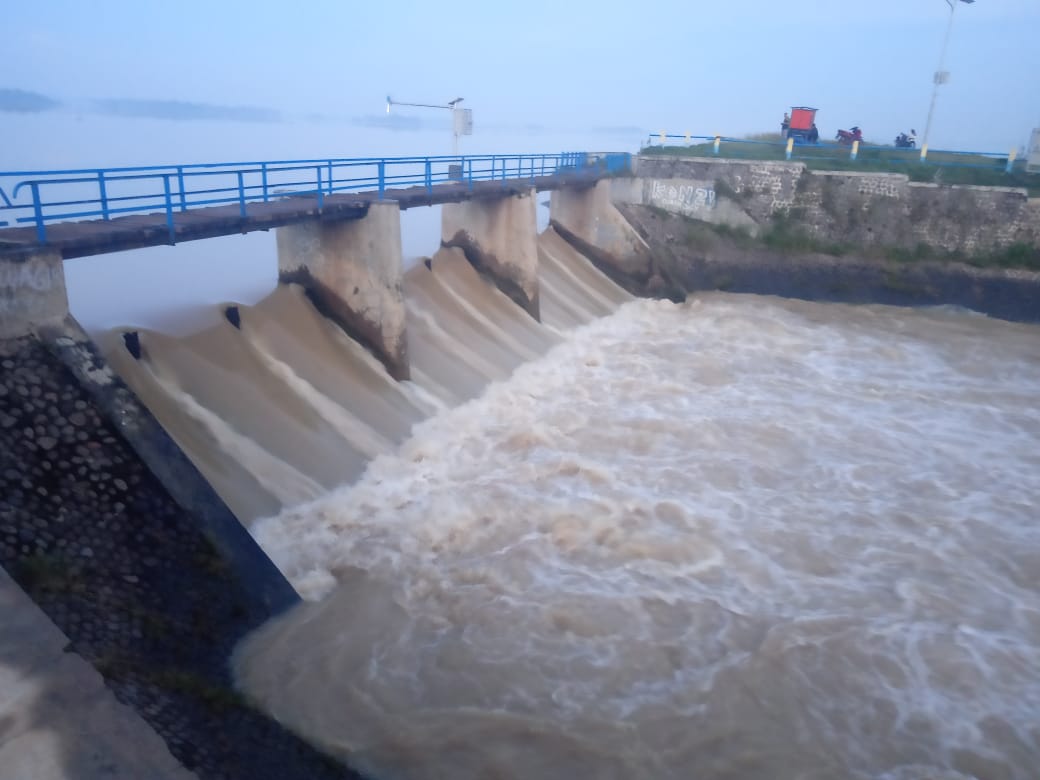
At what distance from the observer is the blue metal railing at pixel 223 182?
906 centimetres

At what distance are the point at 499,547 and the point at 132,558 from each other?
4.04 metres

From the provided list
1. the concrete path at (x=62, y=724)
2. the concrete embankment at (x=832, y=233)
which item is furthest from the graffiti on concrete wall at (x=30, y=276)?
the concrete embankment at (x=832, y=233)

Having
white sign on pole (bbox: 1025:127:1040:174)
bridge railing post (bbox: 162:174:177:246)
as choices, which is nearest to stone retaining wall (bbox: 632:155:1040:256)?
white sign on pole (bbox: 1025:127:1040:174)

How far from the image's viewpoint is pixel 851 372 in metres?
16.9

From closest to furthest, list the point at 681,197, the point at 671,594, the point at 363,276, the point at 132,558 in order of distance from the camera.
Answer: the point at 132,558 → the point at 671,594 → the point at 363,276 → the point at 681,197

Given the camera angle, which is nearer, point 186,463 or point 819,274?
point 186,463

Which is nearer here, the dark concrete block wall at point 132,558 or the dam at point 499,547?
the dark concrete block wall at point 132,558

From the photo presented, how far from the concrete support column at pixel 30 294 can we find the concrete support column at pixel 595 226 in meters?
17.0

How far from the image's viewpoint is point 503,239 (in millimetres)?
18672

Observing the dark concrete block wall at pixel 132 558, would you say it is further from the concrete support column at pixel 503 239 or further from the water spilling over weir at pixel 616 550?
the concrete support column at pixel 503 239

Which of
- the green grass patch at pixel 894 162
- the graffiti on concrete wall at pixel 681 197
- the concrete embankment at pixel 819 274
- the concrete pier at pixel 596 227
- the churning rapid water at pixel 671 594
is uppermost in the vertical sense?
the green grass patch at pixel 894 162

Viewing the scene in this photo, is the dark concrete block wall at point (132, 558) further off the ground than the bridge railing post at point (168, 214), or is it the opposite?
the bridge railing post at point (168, 214)

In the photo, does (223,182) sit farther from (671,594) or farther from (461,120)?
(671,594)

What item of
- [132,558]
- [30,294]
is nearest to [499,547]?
[132,558]
